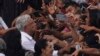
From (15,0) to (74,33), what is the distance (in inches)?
160

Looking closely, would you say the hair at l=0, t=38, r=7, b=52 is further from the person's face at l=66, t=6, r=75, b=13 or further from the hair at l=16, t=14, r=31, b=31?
the person's face at l=66, t=6, r=75, b=13

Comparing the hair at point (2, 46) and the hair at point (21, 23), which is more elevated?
the hair at point (21, 23)

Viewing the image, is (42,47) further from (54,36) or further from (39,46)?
(54,36)

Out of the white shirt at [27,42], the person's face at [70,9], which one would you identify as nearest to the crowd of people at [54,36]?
the white shirt at [27,42]

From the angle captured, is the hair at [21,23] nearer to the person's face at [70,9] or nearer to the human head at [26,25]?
the human head at [26,25]

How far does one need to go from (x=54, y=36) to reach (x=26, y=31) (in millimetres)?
533

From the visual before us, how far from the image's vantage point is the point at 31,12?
11477 mm

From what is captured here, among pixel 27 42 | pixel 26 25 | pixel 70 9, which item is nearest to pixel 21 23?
pixel 26 25

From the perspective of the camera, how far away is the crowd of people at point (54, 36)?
833 centimetres

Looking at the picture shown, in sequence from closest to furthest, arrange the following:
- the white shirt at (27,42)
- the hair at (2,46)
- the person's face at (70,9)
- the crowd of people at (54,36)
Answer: the hair at (2,46)
the crowd of people at (54,36)
the white shirt at (27,42)
the person's face at (70,9)

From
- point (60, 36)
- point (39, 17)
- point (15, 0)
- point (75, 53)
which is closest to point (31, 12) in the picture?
point (39, 17)

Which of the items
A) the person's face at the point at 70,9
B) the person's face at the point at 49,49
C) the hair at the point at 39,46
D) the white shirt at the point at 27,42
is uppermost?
the person's face at the point at 70,9

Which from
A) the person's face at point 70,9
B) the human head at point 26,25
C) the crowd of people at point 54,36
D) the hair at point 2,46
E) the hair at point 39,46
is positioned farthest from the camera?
the person's face at point 70,9

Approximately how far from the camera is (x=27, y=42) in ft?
29.5
